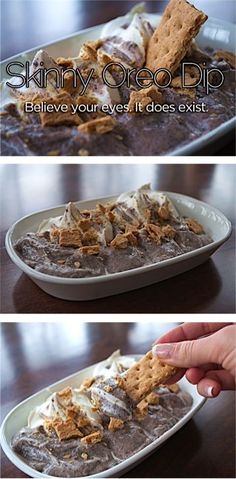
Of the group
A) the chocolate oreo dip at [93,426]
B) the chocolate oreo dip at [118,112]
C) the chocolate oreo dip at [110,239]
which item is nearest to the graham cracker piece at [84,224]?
the chocolate oreo dip at [110,239]

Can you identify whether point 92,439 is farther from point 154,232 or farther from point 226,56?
point 226,56

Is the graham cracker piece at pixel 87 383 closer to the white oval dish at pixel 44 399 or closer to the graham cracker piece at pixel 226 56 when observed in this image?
the white oval dish at pixel 44 399

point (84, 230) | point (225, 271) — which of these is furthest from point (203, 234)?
point (84, 230)

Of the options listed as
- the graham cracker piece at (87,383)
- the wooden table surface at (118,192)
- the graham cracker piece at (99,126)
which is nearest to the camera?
the graham cracker piece at (99,126)

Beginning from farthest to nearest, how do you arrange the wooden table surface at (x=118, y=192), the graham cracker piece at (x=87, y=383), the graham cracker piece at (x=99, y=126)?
the graham cracker piece at (x=87, y=383) < the wooden table surface at (x=118, y=192) < the graham cracker piece at (x=99, y=126)

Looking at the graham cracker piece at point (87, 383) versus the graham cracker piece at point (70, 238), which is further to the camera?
the graham cracker piece at point (87, 383)

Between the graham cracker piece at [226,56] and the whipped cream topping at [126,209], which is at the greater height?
the graham cracker piece at [226,56]

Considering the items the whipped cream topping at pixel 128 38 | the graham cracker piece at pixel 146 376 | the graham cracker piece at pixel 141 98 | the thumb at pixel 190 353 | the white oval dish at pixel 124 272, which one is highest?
the whipped cream topping at pixel 128 38
